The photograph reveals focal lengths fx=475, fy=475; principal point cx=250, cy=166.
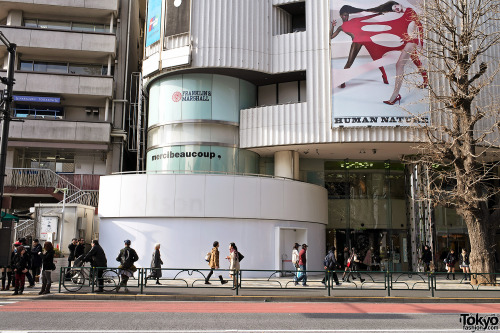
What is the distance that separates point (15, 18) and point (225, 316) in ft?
103

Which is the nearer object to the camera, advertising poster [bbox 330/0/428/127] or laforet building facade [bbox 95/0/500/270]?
laforet building facade [bbox 95/0/500/270]

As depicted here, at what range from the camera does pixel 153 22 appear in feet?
96.8

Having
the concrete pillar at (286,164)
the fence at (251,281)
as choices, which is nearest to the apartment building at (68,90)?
the concrete pillar at (286,164)

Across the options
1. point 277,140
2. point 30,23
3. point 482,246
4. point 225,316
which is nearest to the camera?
point 225,316

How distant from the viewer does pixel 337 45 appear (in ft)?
87.7

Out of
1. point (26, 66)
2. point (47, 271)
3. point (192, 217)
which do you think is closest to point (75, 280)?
point (47, 271)

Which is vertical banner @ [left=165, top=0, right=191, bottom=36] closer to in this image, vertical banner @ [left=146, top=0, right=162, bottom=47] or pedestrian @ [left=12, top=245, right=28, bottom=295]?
vertical banner @ [left=146, top=0, right=162, bottom=47]

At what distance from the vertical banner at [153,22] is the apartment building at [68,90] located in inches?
200

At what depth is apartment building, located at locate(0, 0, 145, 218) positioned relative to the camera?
32156mm

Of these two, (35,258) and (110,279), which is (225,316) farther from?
(35,258)

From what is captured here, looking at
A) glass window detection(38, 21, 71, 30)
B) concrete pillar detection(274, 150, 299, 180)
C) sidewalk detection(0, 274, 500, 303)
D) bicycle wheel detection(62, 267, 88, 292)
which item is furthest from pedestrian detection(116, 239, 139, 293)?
glass window detection(38, 21, 71, 30)

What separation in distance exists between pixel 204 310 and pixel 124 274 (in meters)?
4.52

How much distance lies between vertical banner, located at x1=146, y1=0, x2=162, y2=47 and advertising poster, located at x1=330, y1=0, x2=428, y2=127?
10374 mm
